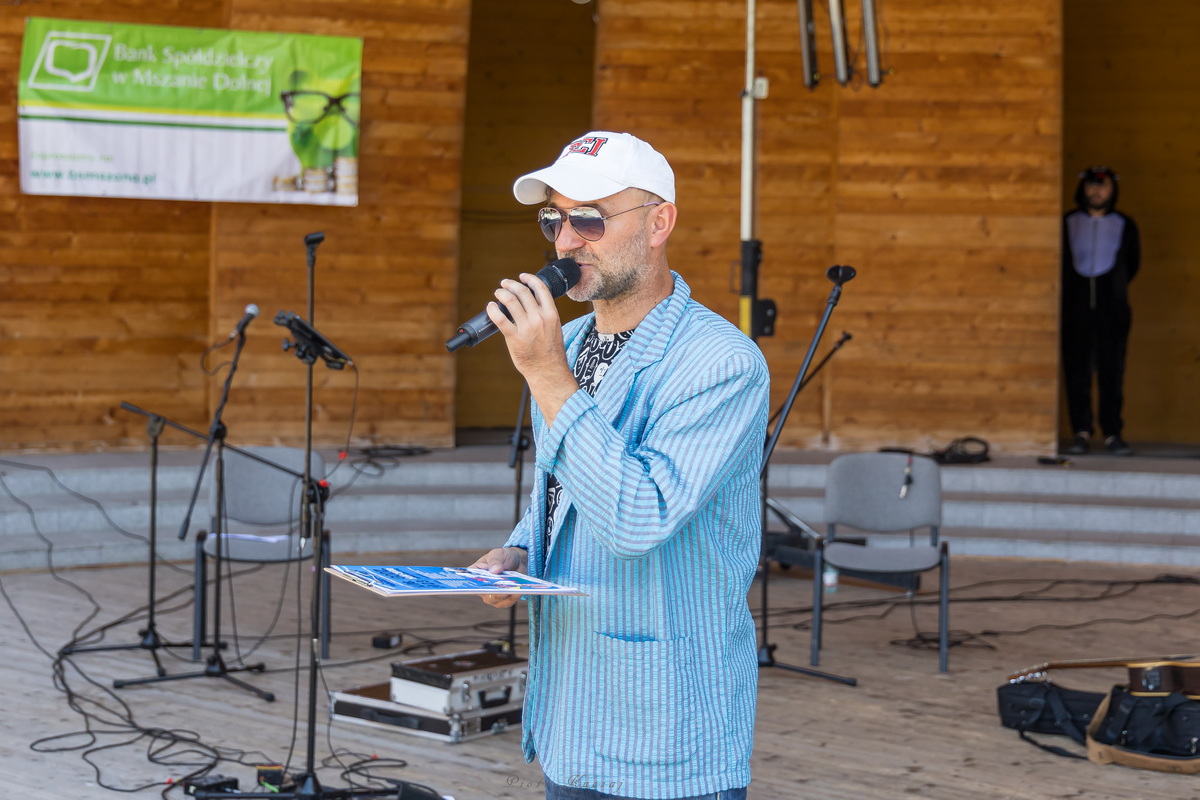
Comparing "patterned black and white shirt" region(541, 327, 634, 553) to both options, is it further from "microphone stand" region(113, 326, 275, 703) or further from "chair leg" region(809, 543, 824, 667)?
"chair leg" region(809, 543, 824, 667)

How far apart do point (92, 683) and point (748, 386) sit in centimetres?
374

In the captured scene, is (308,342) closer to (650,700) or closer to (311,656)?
(311,656)

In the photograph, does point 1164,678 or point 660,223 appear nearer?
point 660,223

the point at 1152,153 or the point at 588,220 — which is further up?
the point at 1152,153

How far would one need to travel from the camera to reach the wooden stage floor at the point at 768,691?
Result: 3.89m

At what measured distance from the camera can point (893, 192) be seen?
8.61m

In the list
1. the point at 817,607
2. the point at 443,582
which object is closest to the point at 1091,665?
the point at 817,607

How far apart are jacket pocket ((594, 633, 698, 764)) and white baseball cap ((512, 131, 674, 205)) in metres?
0.58

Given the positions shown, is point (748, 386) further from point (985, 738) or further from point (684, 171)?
point (684, 171)

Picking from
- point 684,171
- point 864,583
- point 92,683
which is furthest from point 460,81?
point 92,683

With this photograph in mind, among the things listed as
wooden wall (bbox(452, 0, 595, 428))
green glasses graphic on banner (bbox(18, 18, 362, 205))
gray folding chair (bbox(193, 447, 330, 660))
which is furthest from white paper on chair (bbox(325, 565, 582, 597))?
wooden wall (bbox(452, 0, 595, 428))

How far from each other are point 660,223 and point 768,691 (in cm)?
336

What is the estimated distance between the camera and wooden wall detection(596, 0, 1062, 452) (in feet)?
28.0

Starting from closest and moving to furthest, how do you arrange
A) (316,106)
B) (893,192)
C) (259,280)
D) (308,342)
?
(308,342)
(316,106)
(259,280)
(893,192)
